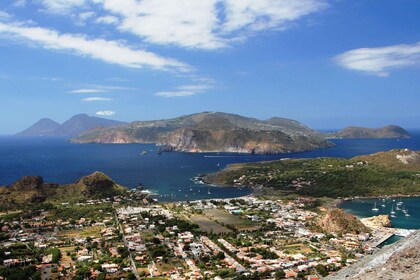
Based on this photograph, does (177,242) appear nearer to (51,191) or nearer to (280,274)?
(280,274)

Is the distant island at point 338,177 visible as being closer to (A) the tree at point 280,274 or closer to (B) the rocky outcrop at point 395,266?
(A) the tree at point 280,274

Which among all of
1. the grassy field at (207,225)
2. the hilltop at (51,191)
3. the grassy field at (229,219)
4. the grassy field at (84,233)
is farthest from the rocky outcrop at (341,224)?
the hilltop at (51,191)

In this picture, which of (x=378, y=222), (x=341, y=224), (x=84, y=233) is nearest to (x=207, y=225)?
(x=84, y=233)

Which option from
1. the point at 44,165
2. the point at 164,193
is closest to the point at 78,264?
the point at 164,193

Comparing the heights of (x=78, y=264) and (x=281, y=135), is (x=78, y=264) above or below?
below

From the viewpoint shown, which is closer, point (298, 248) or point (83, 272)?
point (83, 272)

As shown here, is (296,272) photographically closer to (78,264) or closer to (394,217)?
(78,264)

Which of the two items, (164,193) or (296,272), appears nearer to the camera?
(296,272)

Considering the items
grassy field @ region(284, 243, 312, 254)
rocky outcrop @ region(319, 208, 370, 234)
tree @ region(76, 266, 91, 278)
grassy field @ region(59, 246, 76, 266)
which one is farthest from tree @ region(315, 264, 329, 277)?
grassy field @ region(59, 246, 76, 266)
